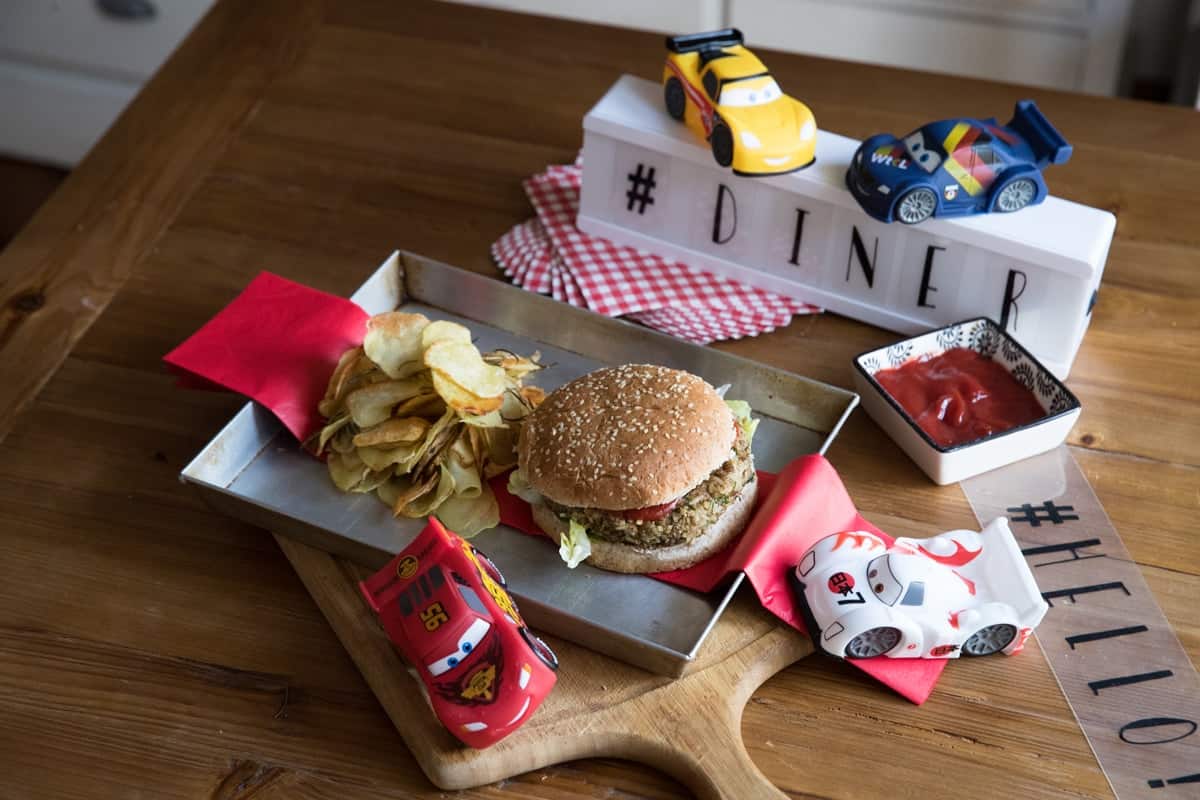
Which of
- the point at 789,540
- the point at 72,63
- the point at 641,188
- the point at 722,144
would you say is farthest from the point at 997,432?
the point at 72,63

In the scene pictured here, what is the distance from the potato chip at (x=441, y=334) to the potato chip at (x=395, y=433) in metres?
0.09

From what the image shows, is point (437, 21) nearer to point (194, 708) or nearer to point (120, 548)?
point (120, 548)

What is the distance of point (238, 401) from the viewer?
1685 mm

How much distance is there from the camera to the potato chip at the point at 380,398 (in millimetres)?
1486

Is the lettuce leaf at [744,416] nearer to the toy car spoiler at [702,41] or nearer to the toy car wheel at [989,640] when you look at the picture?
the toy car wheel at [989,640]

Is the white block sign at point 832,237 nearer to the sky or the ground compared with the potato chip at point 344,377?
nearer to the sky

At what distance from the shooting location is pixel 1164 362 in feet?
5.69

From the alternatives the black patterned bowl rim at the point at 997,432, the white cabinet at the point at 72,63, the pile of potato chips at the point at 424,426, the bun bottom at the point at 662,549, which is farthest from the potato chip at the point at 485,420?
the white cabinet at the point at 72,63

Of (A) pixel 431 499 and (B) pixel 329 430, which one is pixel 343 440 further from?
(A) pixel 431 499

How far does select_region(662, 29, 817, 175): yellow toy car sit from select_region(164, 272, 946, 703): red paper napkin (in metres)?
0.48

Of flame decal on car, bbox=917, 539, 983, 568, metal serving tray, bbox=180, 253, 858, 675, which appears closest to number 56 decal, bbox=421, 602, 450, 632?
metal serving tray, bbox=180, 253, 858, 675

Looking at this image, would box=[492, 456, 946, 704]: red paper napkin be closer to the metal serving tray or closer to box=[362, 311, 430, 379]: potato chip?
the metal serving tray

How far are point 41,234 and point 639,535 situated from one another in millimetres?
1162

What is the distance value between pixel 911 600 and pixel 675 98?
0.87 metres
